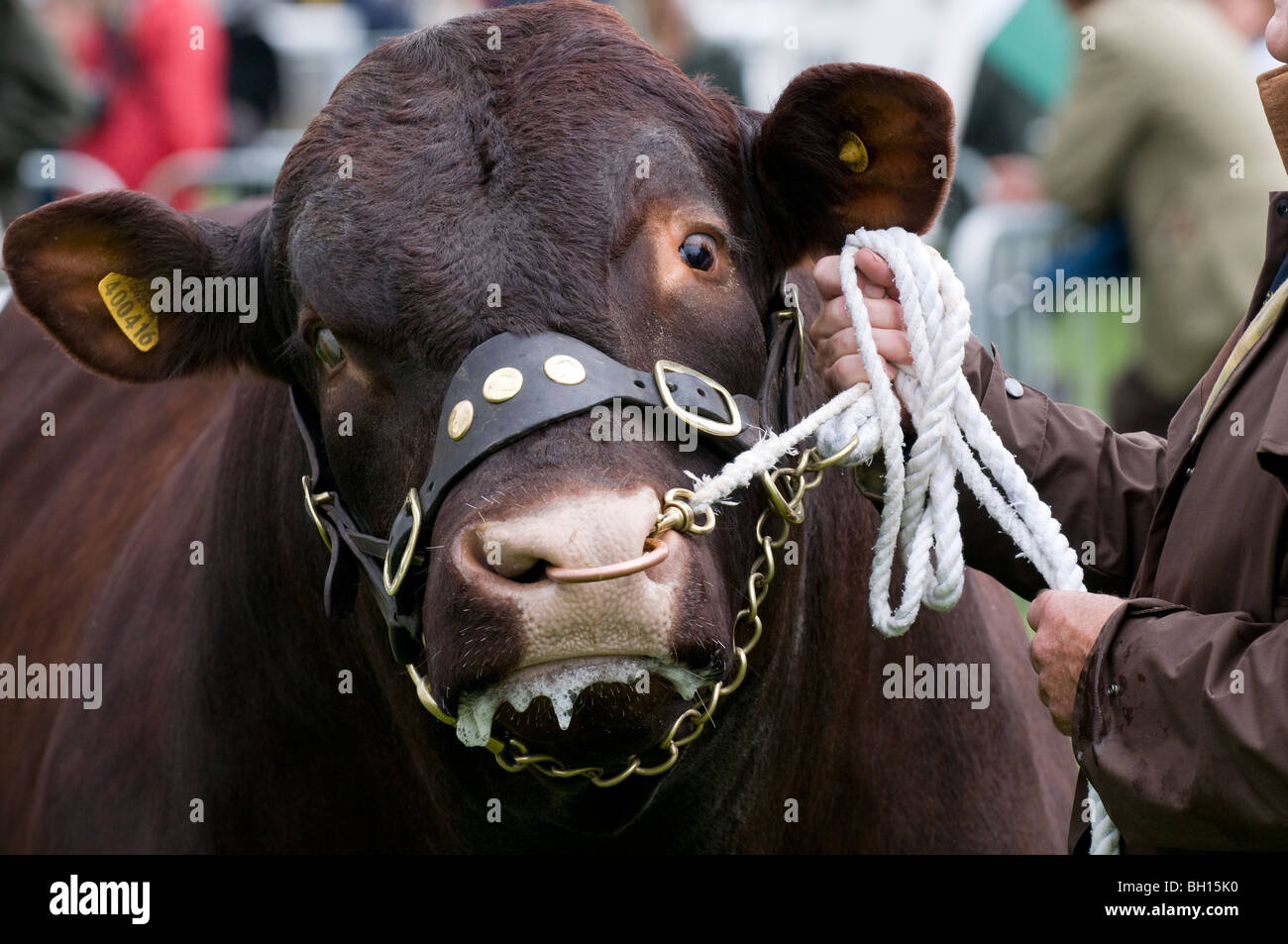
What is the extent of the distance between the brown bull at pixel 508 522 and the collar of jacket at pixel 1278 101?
52 centimetres

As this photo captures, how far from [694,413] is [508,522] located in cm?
41

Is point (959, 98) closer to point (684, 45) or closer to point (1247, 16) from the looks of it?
point (684, 45)

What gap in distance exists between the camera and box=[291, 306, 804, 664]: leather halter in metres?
2.47

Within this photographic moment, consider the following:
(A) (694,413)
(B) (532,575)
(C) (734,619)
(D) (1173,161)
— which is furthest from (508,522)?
(D) (1173,161)

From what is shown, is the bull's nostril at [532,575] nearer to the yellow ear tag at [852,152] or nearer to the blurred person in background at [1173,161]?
the yellow ear tag at [852,152]

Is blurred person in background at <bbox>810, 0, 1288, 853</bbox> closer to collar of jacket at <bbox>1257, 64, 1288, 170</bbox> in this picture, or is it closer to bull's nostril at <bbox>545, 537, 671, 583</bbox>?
collar of jacket at <bbox>1257, 64, 1288, 170</bbox>

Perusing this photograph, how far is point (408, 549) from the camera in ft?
8.50

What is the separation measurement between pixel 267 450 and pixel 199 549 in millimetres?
411

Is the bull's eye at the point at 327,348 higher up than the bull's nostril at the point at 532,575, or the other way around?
the bull's eye at the point at 327,348

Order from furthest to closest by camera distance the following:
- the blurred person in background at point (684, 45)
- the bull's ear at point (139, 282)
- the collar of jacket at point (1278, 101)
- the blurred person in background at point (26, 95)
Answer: the blurred person in background at point (684, 45)
the blurred person in background at point (26, 95)
the bull's ear at point (139, 282)
the collar of jacket at point (1278, 101)

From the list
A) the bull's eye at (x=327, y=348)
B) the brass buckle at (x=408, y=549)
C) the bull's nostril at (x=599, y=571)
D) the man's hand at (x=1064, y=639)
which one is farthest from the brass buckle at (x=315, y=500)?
the man's hand at (x=1064, y=639)

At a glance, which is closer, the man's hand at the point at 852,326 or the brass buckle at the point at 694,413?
the brass buckle at the point at 694,413

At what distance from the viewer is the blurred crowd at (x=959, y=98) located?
7027mm

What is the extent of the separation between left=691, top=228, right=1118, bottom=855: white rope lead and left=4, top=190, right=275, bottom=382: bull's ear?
3.67 feet
